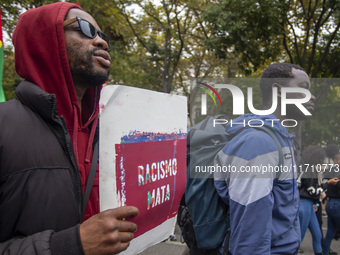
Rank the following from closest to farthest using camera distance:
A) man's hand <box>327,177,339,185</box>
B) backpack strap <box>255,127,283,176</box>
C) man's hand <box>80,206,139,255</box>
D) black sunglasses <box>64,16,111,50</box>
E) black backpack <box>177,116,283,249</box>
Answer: man's hand <box>80,206,139,255</box> < black sunglasses <box>64,16,111,50</box> < backpack strap <box>255,127,283,176</box> < black backpack <box>177,116,283,249</box> < man's hand <box>327,177,339,185</box>

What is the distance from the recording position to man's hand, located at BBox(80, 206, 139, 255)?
100cm

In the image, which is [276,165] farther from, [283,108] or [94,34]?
[94,34]

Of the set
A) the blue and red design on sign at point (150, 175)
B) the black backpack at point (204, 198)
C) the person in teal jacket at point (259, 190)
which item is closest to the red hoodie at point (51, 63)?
the blue and red design on sign at point (150, 175)

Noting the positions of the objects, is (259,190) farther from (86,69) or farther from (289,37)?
(289,37)

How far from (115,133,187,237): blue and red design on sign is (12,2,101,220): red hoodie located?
25 centimetres

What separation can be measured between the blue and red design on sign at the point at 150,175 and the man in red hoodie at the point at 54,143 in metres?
0.08

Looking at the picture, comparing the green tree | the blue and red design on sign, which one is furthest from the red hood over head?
the green tree

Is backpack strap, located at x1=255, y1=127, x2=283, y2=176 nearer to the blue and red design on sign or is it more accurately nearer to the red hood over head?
the blue and red design on sign

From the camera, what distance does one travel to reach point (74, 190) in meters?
1.17

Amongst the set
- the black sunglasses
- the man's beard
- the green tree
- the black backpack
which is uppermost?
the green tree

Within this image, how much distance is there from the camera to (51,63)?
Answer: 4.26ft

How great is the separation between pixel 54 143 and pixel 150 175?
36 centimetres

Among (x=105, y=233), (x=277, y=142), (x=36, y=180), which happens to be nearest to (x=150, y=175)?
(x=105, y=233)

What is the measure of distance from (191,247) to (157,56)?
9782 mm
